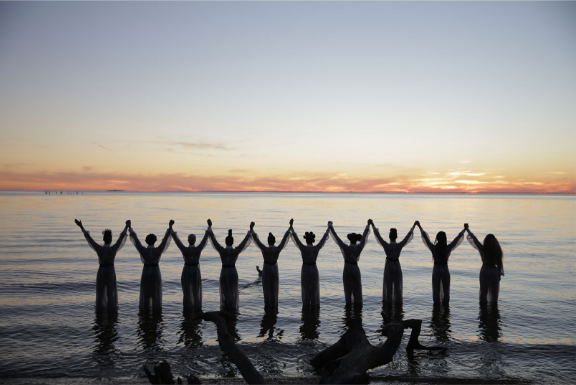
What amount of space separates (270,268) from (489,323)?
668 cm

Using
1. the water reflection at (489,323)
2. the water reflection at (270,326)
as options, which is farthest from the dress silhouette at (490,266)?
the water reflection at (270,326)

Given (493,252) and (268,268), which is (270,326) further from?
(493,252)

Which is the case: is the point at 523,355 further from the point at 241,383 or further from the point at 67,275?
the point at 67,275

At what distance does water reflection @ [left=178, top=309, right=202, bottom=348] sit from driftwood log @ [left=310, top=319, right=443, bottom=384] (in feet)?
10.4

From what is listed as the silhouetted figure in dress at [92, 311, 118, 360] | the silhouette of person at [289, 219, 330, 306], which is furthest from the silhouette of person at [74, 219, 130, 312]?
the silhouette of person at [289, 219, 330, 306]

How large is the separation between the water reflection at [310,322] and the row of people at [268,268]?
0.64 ft

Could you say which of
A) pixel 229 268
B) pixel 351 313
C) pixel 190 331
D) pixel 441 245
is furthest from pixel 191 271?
pixel 441 245

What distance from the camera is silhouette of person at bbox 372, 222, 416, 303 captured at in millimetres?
11523

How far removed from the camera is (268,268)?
1128cm

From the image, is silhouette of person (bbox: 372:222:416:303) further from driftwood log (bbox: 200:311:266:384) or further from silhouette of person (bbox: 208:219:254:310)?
driftwood log (bbox: 200:311:266:384)

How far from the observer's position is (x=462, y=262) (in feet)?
76.9

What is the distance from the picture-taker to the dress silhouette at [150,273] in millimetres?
10664

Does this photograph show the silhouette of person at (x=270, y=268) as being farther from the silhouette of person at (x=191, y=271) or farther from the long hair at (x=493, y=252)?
the long hair at (x=493, y=252)

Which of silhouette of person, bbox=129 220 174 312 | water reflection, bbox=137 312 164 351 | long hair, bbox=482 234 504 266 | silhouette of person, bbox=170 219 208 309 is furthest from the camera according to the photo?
long hair, bbox=482 234 504 266
